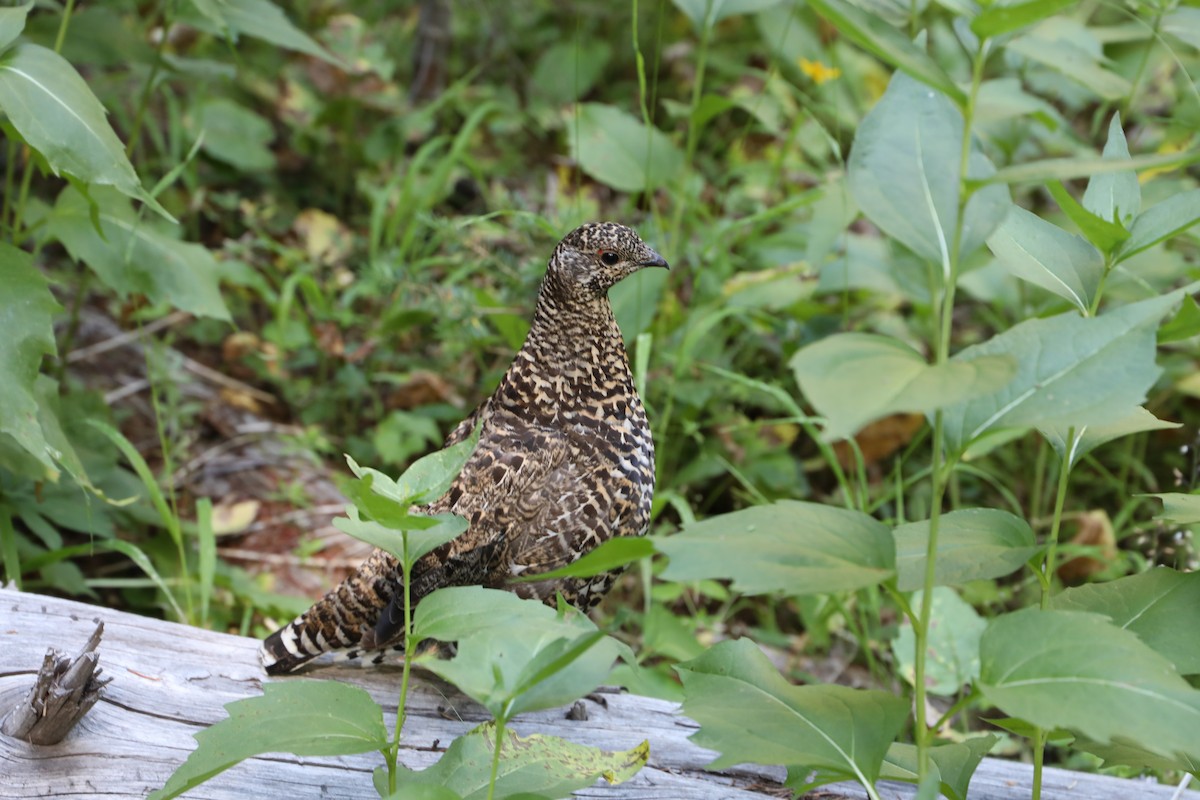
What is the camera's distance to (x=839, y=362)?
162cm

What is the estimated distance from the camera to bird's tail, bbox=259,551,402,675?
3.09 m

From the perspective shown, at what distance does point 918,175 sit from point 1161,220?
0.72m

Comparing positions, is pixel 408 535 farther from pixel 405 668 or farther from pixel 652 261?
pixel 652 261

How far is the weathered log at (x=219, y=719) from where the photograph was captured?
2.56 metres

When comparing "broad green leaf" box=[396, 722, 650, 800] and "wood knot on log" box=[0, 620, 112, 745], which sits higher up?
"broad green leaf" box=[396, 722, 650, 800]

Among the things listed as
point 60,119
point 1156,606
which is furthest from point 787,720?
point 60,119

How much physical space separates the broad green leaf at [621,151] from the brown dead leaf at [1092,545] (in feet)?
7.30

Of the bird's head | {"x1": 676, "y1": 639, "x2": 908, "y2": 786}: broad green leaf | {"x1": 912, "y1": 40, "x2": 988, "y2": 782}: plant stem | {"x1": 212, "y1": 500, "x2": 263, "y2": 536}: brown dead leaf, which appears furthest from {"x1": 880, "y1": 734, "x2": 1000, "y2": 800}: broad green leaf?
{"x1": 212, "y1": 500, "x2": 263, "y2": 536}: brown dead leaf

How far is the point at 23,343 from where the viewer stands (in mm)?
2865

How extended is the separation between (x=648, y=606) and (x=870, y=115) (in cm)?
257

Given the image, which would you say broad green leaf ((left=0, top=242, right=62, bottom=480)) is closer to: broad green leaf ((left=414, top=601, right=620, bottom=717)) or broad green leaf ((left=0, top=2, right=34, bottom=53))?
broad green leaf ((left=0, top=2, right=34, bottom=53))

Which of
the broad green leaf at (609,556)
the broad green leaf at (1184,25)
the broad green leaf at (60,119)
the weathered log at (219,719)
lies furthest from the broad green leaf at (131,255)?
the broad green leaf at (1184,25)

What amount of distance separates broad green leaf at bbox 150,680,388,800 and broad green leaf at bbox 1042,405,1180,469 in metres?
1.41

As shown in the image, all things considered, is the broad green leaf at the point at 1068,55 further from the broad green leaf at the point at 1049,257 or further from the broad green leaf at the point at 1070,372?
the broad green leaf at the point at 1070,372
